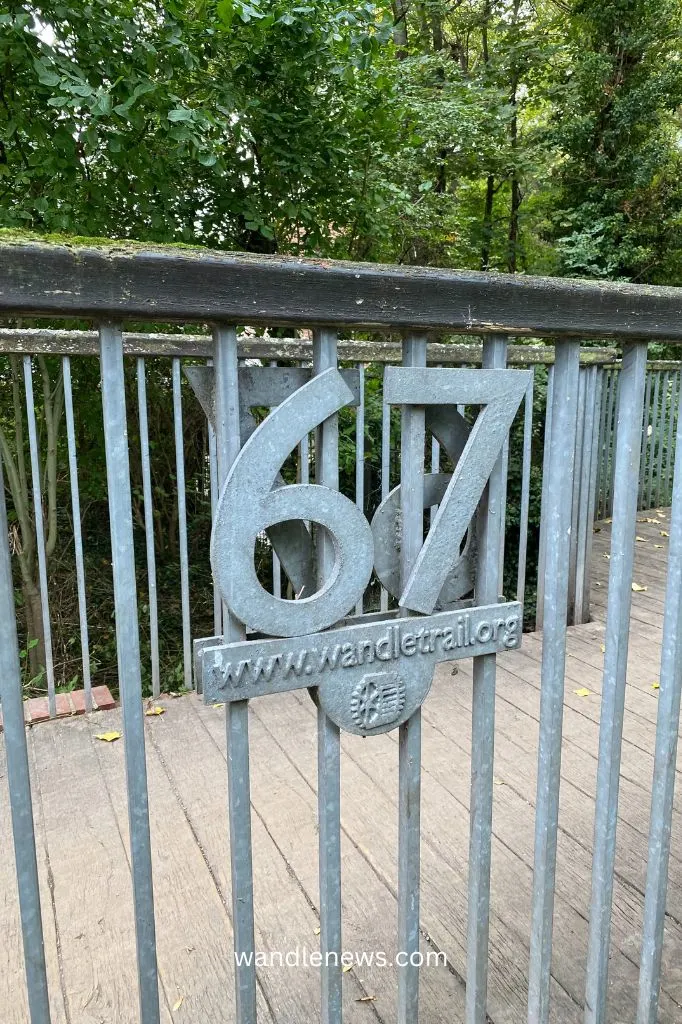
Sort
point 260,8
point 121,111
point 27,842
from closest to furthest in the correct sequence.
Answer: point 27,842, point 121,111, point 260,8

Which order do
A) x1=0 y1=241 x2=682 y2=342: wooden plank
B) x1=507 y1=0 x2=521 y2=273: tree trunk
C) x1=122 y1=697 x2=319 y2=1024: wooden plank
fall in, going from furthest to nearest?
1. x1=507 y1=0 x2=521 y2=273: tree trunk
2. x1=122 y1=697 x2=319 y2=1024: wooden plank
3. x1=0 y1=241 x2=682 y2=342: wooden plank

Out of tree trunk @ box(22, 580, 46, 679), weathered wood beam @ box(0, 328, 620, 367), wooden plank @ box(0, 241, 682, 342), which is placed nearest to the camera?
wooden plank @ box(0, 241, 682, 342)

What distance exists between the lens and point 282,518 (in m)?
0.81

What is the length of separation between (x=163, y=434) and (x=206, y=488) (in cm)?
56

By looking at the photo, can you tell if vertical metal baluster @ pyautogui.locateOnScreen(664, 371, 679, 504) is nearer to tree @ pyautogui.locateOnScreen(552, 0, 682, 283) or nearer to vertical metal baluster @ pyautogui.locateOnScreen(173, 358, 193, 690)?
tree @ pyautogui.locateOnScreen(552, 0, 682, 283)

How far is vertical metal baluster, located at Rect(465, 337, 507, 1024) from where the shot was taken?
968mm

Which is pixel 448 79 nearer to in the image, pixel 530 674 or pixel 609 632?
pixel 530 674

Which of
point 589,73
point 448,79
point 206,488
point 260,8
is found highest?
point 589,73

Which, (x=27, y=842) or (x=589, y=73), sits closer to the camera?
(x=27, y=842)

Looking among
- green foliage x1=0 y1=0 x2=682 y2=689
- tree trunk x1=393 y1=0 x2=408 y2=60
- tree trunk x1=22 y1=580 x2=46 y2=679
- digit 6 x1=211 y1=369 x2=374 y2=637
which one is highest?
tree trunk x1=393 y1=0 x2=408 y2=60

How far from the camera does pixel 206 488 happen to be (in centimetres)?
555

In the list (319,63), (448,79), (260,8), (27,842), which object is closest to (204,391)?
Answer: (27,842)

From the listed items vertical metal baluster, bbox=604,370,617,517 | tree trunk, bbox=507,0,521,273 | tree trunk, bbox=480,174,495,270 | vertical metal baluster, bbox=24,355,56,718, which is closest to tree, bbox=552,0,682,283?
tree trunk, bbox=507,0,521,273

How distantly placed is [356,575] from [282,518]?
0.12 metres
